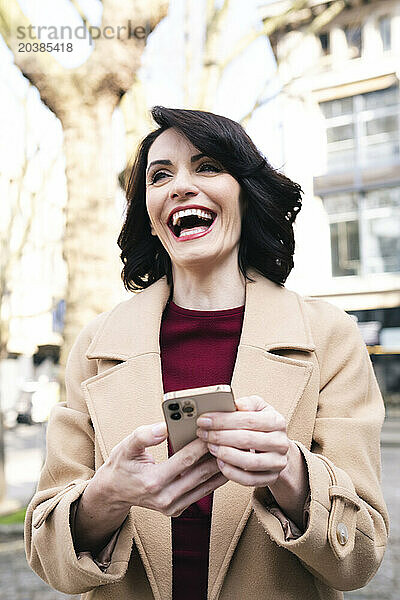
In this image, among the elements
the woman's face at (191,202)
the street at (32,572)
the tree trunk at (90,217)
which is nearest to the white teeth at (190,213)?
the woman's face at (191,202)

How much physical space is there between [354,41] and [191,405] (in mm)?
23515

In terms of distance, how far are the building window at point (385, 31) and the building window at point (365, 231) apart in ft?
15.1

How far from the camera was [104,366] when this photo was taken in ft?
6.31

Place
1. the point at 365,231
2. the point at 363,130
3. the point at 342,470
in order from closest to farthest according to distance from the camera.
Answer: the point at 342,470 < the point at 365,231 < the point at 363,130

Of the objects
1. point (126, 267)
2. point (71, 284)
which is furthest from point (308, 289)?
point (126, 267)

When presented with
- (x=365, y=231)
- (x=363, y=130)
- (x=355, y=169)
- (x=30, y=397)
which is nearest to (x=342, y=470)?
(x=365, y=231)

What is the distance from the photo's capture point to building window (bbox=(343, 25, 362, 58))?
22.2 meters

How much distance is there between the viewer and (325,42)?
22719mm

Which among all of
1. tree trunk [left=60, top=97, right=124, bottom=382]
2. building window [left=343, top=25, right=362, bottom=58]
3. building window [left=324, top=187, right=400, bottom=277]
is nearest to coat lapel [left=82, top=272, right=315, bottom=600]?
tree trunk [left=60, top=97, right=124, bottom=382]

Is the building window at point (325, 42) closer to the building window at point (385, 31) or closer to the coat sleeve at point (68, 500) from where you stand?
the building window at point (385, 31)

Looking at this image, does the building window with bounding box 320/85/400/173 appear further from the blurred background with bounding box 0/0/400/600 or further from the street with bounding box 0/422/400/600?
the street with bounding box 0/422/400/600

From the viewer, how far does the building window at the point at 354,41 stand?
22.2m

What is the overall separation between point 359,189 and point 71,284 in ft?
60.1

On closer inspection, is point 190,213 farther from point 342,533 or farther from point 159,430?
point 342,533
